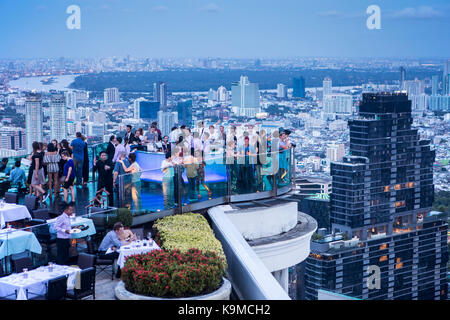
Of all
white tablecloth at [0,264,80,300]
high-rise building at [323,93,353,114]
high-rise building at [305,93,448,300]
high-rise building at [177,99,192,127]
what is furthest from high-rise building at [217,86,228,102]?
white tablecloth at [0,264,80,300]

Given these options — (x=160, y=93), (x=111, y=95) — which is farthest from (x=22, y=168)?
(x=160, y=93)

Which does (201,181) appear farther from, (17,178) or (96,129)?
(96,129)

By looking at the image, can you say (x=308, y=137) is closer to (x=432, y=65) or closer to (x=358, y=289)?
(x=358, y=289)

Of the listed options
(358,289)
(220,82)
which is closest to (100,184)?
(220,82)

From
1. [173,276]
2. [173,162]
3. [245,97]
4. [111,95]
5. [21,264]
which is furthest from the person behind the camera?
[245,97]

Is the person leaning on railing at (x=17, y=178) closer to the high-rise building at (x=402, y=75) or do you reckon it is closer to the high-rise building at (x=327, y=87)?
the high-rise building at (x=327, y=87)

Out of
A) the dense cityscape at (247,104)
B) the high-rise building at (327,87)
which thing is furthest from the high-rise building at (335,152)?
the high-rise building at (327,87)
